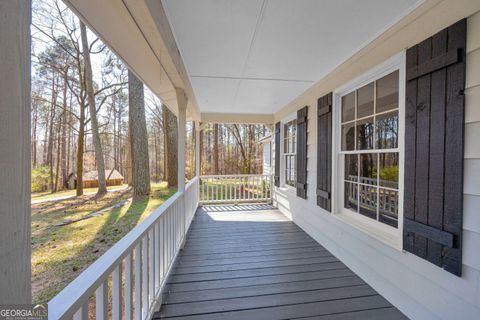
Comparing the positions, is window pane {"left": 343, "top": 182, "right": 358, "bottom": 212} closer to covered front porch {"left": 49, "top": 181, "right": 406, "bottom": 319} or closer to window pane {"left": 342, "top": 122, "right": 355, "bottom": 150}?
window pane {"left": 342, "top": 122, "right": 355, "bottom": 150}

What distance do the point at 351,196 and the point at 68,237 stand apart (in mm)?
4270

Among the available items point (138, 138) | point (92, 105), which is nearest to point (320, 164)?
point (92, 105)

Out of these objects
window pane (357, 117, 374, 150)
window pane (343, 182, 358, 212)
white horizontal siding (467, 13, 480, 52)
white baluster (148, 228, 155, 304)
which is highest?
white horizontal siding (467, 13, 480, 52)

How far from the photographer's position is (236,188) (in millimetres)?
6535

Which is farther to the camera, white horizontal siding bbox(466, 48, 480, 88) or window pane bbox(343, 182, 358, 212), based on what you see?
window pane bbox(343, 182, 358, 212)

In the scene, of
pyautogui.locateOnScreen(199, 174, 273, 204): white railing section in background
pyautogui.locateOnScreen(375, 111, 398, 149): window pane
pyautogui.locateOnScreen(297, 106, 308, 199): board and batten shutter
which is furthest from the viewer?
pyautogui.locateOnScreen(199, 174, 273, 204): white railing section in background

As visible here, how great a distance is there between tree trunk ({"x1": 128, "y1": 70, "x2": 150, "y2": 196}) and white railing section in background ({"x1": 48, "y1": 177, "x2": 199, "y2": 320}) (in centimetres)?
449

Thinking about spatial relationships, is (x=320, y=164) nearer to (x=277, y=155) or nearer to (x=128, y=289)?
(x=277, y=155)

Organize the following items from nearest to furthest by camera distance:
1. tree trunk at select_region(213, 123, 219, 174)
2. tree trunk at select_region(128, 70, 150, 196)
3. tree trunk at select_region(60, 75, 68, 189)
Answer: tree trunk at select_region(60, 75, 68, 189)
tree trunk at select_region(128, 70, 150, 196)
tree trunk at select_region(213, 123, 219, 174)

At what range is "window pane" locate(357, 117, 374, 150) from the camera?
97.7 inches

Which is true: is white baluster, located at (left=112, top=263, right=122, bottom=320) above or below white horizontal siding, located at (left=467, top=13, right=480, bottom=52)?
below

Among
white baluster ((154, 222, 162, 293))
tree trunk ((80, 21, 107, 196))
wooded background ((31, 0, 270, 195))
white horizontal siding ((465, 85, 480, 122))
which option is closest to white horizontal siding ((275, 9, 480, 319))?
white horizontal siding ((465, 85, 480, 122))

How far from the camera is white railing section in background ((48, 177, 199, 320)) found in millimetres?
872
